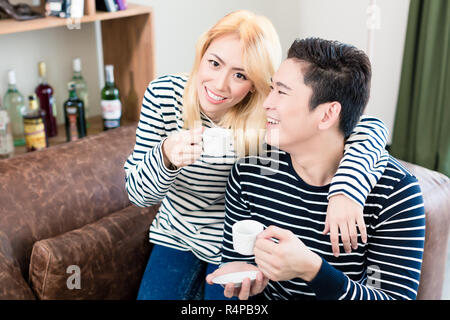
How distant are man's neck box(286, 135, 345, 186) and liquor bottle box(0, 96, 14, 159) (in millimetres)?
1098

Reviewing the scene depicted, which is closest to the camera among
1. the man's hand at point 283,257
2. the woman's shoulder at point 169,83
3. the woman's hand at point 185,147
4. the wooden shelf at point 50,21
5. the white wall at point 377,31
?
the man's hand at point 283,257

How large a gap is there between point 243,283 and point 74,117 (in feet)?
3.82

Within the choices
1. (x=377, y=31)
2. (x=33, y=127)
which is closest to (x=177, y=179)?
(x=33, y=127)

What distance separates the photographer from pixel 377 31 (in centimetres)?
323

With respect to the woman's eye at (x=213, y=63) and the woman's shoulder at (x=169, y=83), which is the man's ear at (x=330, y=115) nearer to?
the woman's eye at (x=213, y=63)

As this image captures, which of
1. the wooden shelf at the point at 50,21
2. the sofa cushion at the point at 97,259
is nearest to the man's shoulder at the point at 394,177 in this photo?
the sofa cushion at the point at 97,259

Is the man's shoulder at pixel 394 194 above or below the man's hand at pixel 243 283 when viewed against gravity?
above

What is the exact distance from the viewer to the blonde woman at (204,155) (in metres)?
1.21

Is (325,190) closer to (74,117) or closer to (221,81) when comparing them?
(221,81)

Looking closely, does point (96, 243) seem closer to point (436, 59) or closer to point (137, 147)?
point (137, 147)

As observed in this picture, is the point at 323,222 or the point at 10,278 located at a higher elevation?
the point at 323,222

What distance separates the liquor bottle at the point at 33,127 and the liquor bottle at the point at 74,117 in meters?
0.15
